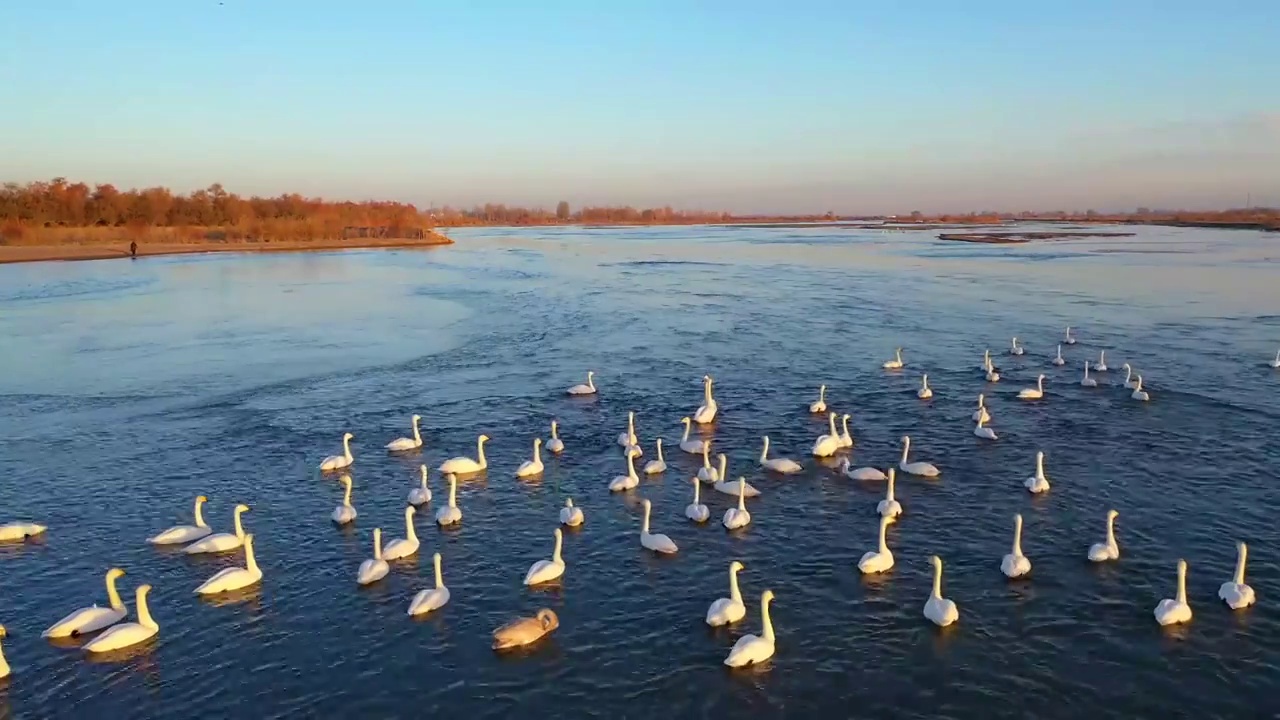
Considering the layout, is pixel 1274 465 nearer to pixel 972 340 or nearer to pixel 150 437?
pixel 972 340

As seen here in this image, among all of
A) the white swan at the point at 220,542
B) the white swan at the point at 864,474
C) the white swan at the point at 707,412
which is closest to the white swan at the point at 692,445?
the white swan at the point at 707,412

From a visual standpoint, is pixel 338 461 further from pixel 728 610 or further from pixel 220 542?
pixel 728 610

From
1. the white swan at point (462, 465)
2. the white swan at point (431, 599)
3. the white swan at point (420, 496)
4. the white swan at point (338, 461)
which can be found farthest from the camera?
the white swan at point (338, 461)

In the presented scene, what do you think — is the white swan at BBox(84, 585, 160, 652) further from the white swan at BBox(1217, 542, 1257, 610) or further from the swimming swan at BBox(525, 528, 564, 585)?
the white swan at BBox(1217, 542, 1257, 610)

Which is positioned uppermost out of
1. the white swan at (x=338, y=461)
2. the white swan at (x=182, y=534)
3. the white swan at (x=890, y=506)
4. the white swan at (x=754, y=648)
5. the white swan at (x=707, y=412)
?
the white swan at (x=707, y=412)

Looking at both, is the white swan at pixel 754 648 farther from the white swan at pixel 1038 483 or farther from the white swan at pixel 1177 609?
the white swan at pixel 1038 483

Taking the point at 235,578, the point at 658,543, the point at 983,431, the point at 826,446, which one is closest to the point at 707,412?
the point at 826,446

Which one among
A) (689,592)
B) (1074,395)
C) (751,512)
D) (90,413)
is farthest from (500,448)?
→ (1074,395)
